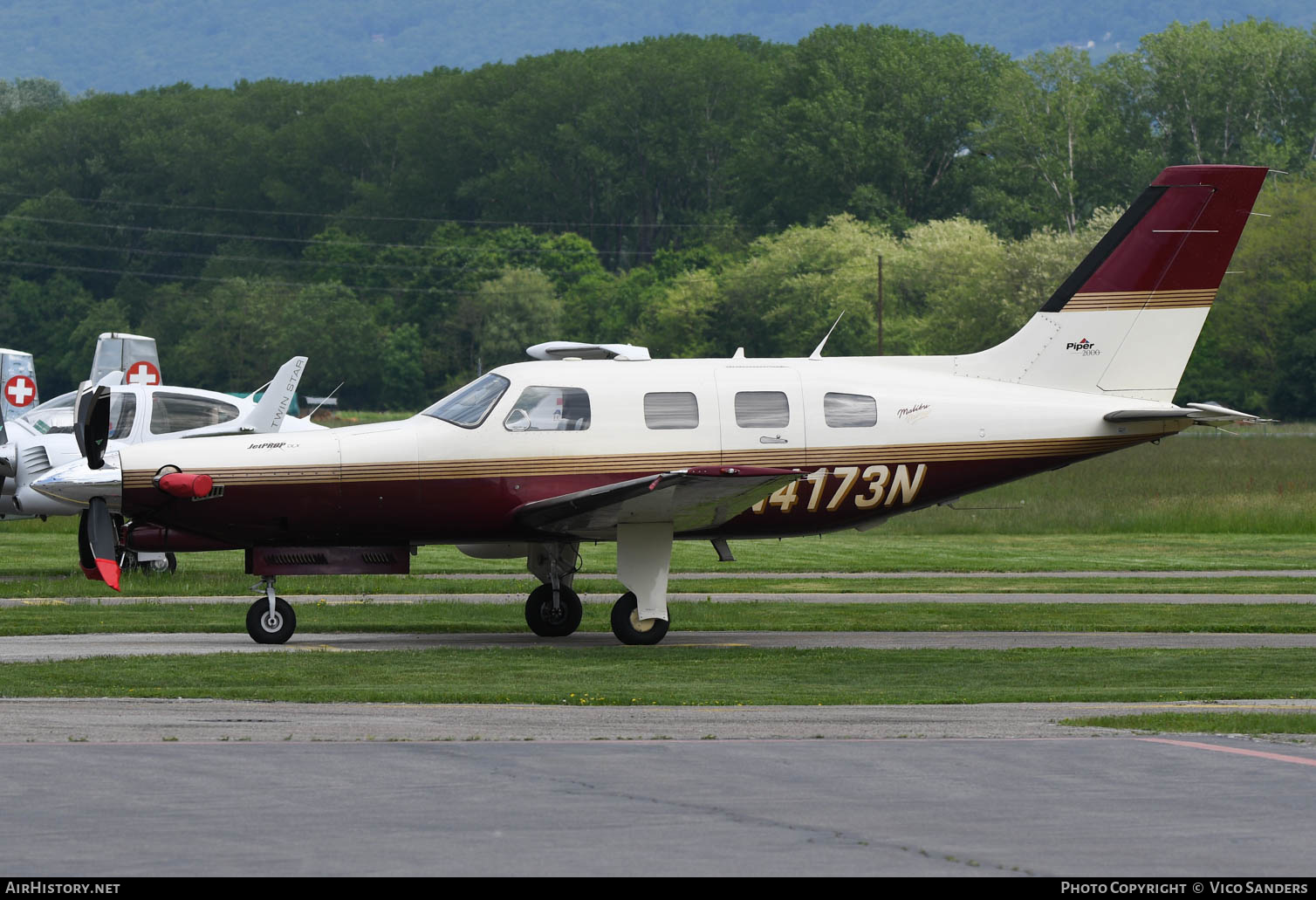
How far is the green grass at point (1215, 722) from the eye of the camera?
12383mm

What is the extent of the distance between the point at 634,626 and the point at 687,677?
3061 millimetres

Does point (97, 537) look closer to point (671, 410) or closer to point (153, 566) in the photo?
point (671, 410)

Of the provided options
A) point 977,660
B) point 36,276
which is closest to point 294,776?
point 977,660

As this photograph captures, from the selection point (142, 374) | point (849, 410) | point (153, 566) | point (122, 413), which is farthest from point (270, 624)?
point (142, 374)

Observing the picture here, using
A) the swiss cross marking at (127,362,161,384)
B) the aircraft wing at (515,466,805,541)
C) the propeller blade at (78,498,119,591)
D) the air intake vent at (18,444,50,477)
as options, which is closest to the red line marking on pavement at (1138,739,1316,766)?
the aircraft wing at (515,466,805,541)

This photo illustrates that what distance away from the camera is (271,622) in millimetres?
18828

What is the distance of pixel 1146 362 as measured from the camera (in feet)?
68.5

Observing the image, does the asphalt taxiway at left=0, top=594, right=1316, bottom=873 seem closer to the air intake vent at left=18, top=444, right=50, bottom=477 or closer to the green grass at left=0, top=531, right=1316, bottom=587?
the air intake vent at left=18, top=444, right=50, bottom=477

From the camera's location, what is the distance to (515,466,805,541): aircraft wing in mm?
17859

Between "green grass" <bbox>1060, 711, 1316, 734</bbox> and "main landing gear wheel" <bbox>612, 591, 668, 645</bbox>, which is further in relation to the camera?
"main landing gear wheel" <bbox>612, 591, 668, 645</bbox>

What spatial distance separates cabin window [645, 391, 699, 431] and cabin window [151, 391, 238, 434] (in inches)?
407

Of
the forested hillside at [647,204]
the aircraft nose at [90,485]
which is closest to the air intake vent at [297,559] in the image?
the aircraft nose at [90,485]

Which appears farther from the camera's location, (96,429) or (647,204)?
(647,204)

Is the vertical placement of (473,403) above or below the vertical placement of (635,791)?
above
